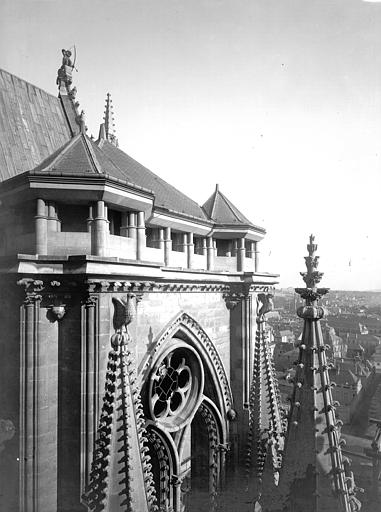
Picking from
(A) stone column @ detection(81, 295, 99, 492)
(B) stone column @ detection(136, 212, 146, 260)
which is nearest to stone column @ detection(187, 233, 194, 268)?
(B) stone column @ detection(136, 212, 146, 260)

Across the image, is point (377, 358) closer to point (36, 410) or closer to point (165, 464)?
point (165, 464)

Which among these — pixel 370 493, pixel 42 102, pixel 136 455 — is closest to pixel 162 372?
pixel 136 455

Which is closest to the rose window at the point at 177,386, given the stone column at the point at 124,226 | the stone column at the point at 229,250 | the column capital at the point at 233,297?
the column capital at the point at 233,297

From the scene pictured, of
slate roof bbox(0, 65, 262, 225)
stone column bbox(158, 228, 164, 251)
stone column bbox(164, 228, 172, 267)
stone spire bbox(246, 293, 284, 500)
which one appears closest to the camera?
slate roof bbox(0, 65, 262, 225)

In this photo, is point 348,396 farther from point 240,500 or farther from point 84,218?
point 84,218

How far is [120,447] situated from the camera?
7227mm

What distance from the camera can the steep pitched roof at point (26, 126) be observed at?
427 inches

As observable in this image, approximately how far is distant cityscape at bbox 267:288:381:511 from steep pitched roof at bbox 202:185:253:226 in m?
4.51

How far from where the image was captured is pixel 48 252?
321 inches

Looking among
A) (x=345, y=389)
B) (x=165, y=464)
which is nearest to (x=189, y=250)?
(x=165, y=464)

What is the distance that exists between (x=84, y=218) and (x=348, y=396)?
141 ft

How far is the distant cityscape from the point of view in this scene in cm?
2281

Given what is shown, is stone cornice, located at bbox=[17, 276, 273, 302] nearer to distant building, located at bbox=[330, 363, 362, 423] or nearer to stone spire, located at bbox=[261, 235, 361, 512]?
stone spire, located at bbox=[261, 235, 361, 512]

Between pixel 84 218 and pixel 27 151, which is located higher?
pixel 27 151
